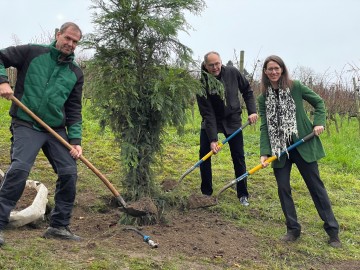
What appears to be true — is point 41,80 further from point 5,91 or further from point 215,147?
point 215,147

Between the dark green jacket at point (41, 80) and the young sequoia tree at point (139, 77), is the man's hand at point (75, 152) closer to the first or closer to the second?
the dark green jacket at point (41, 80)

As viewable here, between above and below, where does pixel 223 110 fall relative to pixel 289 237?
above

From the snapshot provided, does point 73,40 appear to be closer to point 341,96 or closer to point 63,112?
point 63,112

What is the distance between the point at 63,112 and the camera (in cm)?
429

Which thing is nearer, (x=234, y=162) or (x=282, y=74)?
(x=282, y=74)

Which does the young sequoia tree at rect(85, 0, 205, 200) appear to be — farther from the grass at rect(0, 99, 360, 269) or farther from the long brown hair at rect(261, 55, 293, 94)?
the long brown hair at rect(261, 55, 293, 94)

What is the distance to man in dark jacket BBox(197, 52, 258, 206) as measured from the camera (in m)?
5.67

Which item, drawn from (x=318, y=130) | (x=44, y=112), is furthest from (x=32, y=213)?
(x=318, y=130)

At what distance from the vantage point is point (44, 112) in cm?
407

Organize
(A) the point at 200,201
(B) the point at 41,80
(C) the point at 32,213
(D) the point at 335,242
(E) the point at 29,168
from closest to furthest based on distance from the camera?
(E) the point at 29,168 < (B) the point at 41,80 < (C) the point at 32,213 < (D) the point at 335,242 < (A) the point at 200,201

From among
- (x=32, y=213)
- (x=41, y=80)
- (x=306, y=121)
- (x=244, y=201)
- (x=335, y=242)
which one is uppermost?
(x=41, y=80)

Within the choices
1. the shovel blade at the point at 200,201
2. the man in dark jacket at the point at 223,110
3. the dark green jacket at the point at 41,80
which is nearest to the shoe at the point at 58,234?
the dark green jacket at the point at 41,80

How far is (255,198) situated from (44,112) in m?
3.67

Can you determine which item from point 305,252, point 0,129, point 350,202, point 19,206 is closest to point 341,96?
point 350,202
